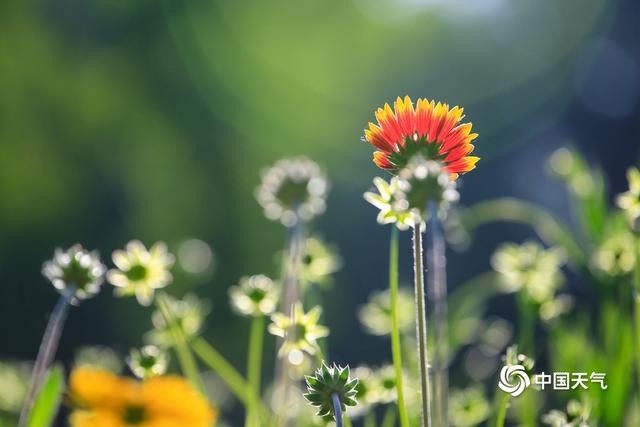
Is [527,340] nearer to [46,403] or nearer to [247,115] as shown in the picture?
[46,403]

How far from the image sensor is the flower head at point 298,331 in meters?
0.76

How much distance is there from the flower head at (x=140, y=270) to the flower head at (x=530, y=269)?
459 millimetres

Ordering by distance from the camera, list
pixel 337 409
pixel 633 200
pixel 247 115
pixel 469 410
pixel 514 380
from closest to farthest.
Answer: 1. pixel 337 409
2. pixel 514 380
3. pixel 633 200
4. pixel 469 410
5. pixel 247 115

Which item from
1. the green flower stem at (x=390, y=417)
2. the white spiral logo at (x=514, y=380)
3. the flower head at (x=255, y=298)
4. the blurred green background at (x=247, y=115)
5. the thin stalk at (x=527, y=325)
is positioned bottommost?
the white spiral logo at (x=514, y=380)

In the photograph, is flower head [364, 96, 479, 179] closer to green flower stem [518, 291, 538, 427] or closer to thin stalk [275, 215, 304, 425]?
thin stalk [275, 215, 304, 425]

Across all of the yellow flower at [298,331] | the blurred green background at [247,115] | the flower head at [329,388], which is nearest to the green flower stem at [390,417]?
the yellow flower at [298,331]

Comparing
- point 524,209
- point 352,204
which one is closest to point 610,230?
point 524,209

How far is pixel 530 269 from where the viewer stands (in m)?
1.15

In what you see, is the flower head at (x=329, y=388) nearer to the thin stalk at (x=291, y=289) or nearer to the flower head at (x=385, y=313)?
the thin stalk at (x=291, y=289)

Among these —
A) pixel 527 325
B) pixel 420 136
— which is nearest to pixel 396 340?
pixel 420 136

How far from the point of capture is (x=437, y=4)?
11352 millimetres

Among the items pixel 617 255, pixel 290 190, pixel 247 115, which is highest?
pixel 247 115

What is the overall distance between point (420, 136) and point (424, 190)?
0.14 metres

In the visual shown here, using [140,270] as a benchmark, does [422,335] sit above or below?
below
